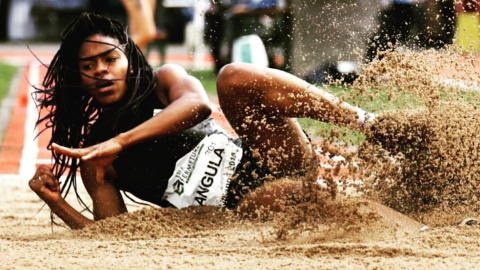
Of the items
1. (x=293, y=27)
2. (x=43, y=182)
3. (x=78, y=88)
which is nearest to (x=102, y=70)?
(x=78, y=88)

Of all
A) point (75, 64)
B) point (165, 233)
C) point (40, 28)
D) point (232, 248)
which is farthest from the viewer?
point (40, 28)

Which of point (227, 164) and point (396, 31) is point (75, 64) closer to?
point (227, 164)

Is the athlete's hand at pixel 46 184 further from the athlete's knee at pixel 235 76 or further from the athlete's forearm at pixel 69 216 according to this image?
the athlete's knee at pixel 235 76

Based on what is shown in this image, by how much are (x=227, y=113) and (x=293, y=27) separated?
85.7 inches

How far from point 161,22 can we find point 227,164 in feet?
38.7

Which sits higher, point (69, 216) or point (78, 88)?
point (78, 88)

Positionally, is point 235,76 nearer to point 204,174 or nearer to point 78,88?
point 204,174

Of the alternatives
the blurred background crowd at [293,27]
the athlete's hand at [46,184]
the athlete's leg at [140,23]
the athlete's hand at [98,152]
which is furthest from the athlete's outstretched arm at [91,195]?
the athlete's leg at [140,23]

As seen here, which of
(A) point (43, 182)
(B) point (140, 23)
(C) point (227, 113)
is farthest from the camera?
(B) point (140, 23)

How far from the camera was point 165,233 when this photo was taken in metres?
3.40

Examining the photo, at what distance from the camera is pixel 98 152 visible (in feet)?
10.2

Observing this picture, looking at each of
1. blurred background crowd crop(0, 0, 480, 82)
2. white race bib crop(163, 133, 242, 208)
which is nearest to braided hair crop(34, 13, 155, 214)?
white race bib crop(163, 133, 242, 208)

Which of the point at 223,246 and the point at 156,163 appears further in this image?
the point at 156,163

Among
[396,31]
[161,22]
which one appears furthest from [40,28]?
[396,31]
